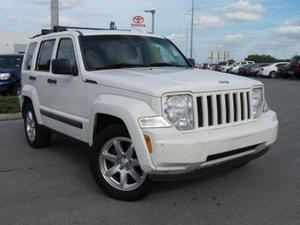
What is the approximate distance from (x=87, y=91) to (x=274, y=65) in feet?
117

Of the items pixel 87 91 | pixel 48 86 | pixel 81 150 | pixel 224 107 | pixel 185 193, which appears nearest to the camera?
pixel 224 107

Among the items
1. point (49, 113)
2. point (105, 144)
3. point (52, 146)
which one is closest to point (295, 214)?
point (105, 144)

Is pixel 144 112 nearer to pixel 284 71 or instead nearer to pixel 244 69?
pixel 284 71

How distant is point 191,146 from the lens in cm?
418

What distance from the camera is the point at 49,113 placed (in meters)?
6.45

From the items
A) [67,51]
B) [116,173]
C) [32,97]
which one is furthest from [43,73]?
[116,173]

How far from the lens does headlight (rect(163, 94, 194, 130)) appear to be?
430cm

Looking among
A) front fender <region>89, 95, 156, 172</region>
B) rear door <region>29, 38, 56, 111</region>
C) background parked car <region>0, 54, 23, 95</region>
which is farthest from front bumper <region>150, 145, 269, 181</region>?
background parked car <region>0, 54, 23, 95</region>

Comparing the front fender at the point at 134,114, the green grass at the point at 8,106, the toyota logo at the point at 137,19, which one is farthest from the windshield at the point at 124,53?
the toyota logo at the point at 137,19

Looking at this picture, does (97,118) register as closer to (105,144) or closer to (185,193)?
(105,144)

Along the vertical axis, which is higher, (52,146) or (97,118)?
(97,118)

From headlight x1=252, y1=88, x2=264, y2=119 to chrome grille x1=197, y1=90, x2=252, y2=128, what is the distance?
147 mm

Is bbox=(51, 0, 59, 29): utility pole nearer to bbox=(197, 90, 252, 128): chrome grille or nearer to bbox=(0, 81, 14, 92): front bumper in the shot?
bbox=(0, 81, 14, 92): front bumper

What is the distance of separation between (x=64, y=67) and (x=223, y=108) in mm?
2134
